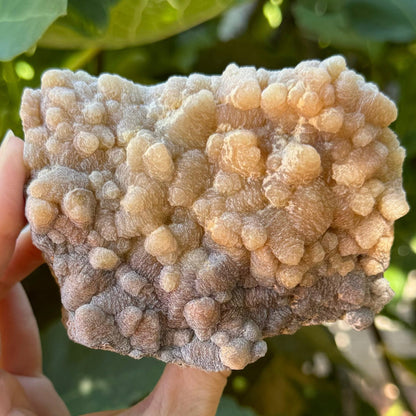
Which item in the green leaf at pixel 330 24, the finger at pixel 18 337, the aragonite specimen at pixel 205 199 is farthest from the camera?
the green leaf at pixel 330 24

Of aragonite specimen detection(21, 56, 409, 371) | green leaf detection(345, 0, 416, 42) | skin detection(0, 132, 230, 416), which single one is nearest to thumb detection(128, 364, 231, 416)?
skin detection(0, 132, 230, 416)

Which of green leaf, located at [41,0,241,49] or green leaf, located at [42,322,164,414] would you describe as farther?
green leaf, located at [42,322,164,414]

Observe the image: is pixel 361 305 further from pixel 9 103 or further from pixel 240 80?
pixel 9 103

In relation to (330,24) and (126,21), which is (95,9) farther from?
(330,24)

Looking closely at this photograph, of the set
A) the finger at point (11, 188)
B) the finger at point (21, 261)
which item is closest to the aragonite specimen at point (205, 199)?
the finger at point (11, 188)

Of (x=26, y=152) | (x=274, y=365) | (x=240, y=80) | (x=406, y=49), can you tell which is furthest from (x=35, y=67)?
(x=274, y=365)

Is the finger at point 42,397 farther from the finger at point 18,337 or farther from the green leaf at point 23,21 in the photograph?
the green leaf at point 23,21

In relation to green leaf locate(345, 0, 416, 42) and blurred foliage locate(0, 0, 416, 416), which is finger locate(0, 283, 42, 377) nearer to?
blurred foliage locate(0, 0, 416, 416)
